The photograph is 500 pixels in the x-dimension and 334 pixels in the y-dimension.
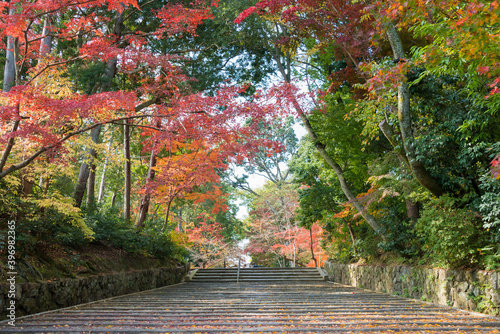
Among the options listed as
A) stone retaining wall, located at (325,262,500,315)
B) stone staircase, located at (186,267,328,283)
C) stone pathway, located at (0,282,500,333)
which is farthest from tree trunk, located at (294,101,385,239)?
stone staircase, located at (186,267,328,283)

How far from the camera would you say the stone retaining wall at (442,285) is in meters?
5.03

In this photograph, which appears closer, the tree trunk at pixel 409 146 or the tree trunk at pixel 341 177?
the tree trunk at pixel 409 146

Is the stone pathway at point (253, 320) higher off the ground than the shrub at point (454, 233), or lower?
lower

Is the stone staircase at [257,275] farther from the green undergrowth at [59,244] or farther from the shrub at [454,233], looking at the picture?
the shrub at [454,233]

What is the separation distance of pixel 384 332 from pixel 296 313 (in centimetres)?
147

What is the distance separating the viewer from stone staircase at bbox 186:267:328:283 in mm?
14157

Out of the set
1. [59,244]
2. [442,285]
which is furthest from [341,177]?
[59,244]

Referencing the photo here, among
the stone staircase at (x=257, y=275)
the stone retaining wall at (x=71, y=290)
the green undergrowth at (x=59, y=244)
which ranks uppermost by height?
the green undergrowth at (x=59, y=244)

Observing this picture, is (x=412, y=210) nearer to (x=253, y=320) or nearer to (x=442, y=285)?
(x=442, y=285)

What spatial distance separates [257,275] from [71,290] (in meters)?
9.84

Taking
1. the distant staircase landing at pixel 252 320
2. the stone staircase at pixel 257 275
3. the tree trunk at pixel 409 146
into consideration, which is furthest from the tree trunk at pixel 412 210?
the stone staircase at pixel 257 275

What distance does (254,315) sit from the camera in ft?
15.2

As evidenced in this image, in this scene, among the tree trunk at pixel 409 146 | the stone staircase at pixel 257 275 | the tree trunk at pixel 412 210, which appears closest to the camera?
the tree trunk at pixel 409 146

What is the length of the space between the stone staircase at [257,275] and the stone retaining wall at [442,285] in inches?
173
